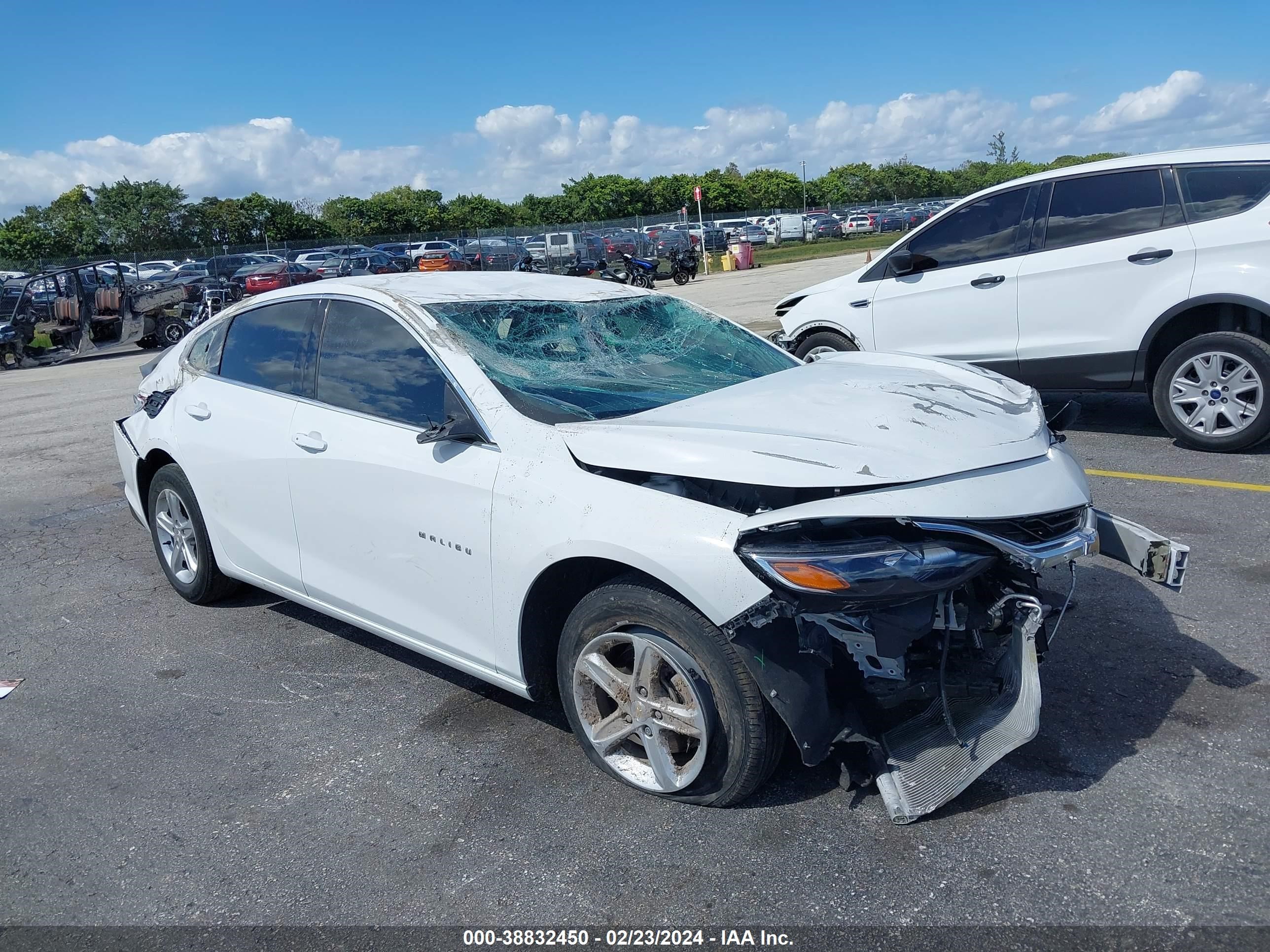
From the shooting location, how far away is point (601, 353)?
13.8 feet

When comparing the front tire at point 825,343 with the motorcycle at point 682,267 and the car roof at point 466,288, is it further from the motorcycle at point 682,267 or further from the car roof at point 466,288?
the motorcycle at point 682,267

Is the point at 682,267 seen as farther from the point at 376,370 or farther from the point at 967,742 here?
the point at 967,742

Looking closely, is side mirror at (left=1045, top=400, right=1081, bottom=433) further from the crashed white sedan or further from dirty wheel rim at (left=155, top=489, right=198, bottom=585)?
dirty wheel rim at (left=155, top=489, right=198, bottom=585)

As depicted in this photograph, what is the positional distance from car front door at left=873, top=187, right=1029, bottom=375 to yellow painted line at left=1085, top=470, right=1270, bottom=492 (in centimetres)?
119

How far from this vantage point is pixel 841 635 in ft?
9.53

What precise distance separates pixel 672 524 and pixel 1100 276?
5.24 meters

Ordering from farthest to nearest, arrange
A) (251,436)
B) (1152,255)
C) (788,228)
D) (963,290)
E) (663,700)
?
(788,228), (963,290), (1152,255), (251,436), (663,700)

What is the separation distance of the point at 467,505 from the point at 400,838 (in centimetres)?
107

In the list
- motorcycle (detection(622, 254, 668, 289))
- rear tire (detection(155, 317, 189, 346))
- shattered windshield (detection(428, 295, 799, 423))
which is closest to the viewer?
shattered windshield (detection(428, 295, 799, 423))

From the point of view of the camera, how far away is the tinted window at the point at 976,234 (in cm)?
754

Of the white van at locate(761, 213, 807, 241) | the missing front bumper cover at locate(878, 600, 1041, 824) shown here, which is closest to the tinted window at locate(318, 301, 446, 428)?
the missing front bumper cover at locate(878, 600, 1041, 824)

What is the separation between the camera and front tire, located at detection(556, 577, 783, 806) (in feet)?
9.77

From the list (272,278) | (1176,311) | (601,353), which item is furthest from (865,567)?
(272,278)

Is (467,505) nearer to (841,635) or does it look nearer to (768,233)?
(841,635)
